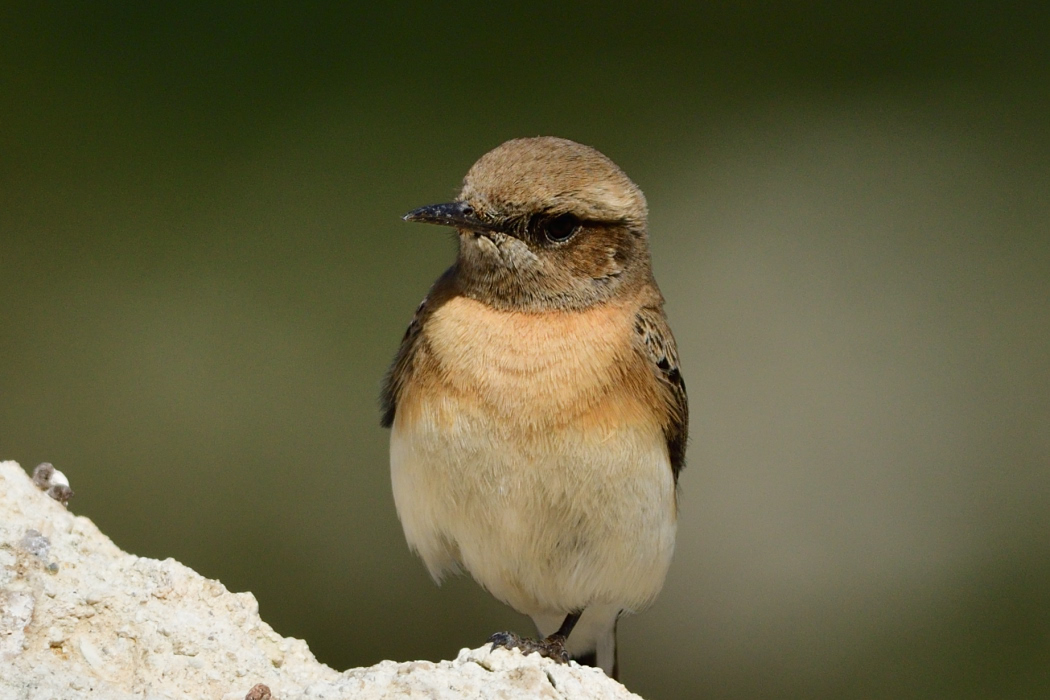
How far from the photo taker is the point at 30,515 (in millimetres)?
3572

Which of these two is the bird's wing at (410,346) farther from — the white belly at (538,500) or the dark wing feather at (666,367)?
the dark wing feather at (666,367)

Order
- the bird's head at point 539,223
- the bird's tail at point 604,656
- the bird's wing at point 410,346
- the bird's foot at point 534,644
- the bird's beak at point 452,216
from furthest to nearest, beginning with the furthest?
the bird's tail at point 604,656, the bird's wing at point 410,346, the bird's head at point 539,223, the bird's beak at point 452,216, the bird's foot at point 534,644

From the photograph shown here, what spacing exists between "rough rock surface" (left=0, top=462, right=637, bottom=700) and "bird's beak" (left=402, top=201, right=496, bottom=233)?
1.38m

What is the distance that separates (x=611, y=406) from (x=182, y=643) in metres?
1.67

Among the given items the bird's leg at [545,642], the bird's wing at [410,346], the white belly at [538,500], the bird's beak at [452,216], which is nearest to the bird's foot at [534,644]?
the bird's leg at [545,642]

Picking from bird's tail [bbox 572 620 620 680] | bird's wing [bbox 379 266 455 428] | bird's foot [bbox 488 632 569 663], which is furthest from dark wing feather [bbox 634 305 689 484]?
bird's tail [bbox 572 620 620 680]

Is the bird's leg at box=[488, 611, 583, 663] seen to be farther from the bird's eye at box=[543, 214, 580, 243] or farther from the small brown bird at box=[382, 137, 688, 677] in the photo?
the bird's eye at box=[543, 214, 580, 243]

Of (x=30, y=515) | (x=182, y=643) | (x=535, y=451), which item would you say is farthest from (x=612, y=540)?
(x=30, y=515)

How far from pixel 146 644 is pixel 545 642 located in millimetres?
1598

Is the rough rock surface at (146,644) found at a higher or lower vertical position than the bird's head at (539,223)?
lower

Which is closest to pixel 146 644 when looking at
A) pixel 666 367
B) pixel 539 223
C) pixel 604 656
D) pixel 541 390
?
pixel 541 390

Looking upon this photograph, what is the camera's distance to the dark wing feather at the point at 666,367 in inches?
183

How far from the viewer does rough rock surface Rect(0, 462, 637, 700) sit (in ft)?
10.6

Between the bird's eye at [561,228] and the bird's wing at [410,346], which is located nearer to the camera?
the bird's eye at [561,228]
